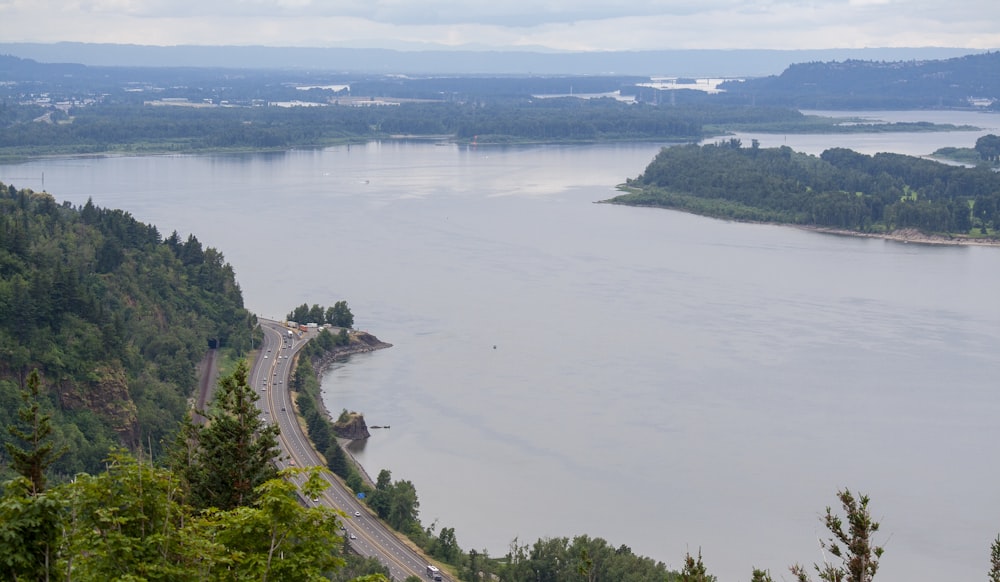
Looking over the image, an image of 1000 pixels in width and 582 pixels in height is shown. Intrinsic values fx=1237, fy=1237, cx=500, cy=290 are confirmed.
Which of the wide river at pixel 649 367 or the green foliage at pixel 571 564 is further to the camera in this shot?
the wide river at pixel 649 367

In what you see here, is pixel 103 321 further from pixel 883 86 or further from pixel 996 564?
pixel 883 86

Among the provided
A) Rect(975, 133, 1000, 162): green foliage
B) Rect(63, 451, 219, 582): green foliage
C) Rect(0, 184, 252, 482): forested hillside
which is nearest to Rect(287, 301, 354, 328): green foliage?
Rect(0, 184, 252, 482): forested hillside

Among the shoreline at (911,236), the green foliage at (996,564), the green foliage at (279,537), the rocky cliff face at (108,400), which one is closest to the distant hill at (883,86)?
the shoreline at (911,236)

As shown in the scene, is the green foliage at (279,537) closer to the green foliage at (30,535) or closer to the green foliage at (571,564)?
the green foliage at (30,535)

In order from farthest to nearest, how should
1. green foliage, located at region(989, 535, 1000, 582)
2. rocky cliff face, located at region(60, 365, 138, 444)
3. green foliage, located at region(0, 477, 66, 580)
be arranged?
rocky cliff face, located at region(60, 365, 138, 444), green foliage, located at region(989, 535, 1000, 582), green foliage, located at region(0, 477, 66, 580)

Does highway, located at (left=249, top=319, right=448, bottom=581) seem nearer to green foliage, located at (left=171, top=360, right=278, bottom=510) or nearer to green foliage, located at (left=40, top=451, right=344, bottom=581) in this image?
green foliage, located at (left=171, top=360, right=278, bottom=510)

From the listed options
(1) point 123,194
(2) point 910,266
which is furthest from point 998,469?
(1) point 123,194

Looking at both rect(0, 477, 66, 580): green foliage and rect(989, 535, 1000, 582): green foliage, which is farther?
rect(989, 535, 1000, 582): green foliage
